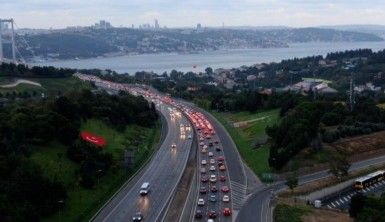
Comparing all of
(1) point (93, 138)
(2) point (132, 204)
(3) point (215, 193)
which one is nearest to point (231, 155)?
(1) point (93, 138)

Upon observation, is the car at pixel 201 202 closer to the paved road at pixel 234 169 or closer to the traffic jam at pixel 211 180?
the traffic jam at pixel 211 180

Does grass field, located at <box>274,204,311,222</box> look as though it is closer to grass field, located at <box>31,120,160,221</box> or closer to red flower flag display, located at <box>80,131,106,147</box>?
grass field, located at <box>31,120,160,221</box>

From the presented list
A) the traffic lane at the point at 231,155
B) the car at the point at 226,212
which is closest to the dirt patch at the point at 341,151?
the traffic lane at the point at 231,155

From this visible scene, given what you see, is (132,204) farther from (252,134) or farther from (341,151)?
(252,134)

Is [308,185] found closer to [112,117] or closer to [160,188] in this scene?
[160,188]

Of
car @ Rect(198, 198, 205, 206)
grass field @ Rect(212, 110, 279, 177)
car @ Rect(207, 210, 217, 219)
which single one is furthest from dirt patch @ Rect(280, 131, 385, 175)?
car @ Rect(207, 210, 217, 219)

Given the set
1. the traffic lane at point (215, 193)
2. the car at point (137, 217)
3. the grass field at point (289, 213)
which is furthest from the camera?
the traffic lane at point (215, 193)
